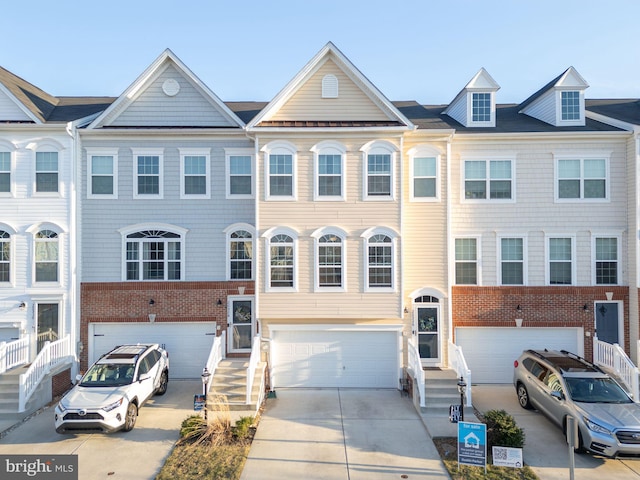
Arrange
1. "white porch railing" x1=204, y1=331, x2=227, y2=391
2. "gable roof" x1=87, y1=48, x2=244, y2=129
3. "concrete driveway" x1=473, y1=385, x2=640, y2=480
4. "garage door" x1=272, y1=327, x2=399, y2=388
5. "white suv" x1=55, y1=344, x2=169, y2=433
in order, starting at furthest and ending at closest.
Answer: "gable roof" x1=87, y1=48, x2=244, y2=129 → "garage door" x1=272, y1=327, x2=399, y2=388 → "white porch railing" x1=204, y1=331, x2=227, y2=391 → "white suv" x1=55, y1=344, x2=169, y2=433 → "concrete driveway" x1=473, y1=385, x2=640, y2=480

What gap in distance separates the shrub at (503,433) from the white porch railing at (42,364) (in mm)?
12393

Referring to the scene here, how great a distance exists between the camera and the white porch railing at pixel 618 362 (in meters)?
11.7

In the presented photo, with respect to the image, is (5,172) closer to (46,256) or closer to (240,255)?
(46,256)

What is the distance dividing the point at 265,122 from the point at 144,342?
876cm

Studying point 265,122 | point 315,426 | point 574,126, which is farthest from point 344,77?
point 315,426

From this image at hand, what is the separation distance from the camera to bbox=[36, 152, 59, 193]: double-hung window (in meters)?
13.9

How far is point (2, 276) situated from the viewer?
13828 millimetres

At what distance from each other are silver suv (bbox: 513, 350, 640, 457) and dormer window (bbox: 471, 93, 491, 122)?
8.49 meters

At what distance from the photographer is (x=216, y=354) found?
1297 cm

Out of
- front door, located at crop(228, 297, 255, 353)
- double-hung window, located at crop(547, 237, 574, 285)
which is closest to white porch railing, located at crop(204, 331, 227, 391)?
front door, located at crop(228, 297, 255, 353)

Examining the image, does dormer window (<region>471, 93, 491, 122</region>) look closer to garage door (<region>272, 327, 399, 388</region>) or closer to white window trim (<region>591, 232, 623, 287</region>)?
white window trim (<region>591, 232, 623, 287</region>)

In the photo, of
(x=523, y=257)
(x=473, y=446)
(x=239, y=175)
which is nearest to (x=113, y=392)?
(x=239, y=175)

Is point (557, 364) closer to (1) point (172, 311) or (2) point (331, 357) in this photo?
(2) point (331, 357)

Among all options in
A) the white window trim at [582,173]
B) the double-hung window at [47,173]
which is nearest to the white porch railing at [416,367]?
the white window trim at [582,173]
